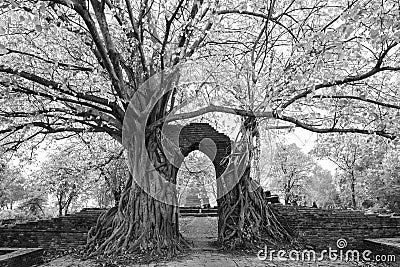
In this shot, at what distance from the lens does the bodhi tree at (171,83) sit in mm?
8094

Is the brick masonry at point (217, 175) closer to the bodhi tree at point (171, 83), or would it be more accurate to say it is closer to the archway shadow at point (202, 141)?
the archway shadow at point (202, 141)

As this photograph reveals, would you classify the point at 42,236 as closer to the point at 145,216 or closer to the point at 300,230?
the point at 145,216

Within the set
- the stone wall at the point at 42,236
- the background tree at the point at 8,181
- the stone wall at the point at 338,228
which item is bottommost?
the stone wall at the point at 42,236

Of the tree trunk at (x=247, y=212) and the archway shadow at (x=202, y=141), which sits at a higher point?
the archway shadow at (x=202, y=141)

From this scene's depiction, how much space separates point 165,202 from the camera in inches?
359

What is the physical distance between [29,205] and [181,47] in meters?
20.3

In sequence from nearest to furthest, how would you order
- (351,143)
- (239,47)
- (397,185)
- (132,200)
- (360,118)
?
(132,200)
(360,118)
(239,47)
(351,143)
(397,185)

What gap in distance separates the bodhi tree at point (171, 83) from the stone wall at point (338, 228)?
1594 mm

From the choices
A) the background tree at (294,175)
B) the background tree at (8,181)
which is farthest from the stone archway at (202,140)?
the background tree at (294,175)

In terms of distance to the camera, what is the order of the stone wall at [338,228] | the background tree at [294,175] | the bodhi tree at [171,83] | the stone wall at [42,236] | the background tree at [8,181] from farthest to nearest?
1. the background tree at [294,175]
2. the background tree at [8,181]
3. the stone wall at [338,228]
4. the stone wall at [42,236]
5. the bodhi tree at [171,83]

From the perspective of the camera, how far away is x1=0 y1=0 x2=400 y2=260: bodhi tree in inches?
319

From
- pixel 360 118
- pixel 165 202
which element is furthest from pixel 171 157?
pixel 360 118

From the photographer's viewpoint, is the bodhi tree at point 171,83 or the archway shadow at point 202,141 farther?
the archway shadow at point 202,141

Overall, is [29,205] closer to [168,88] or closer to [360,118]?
[168,88]
